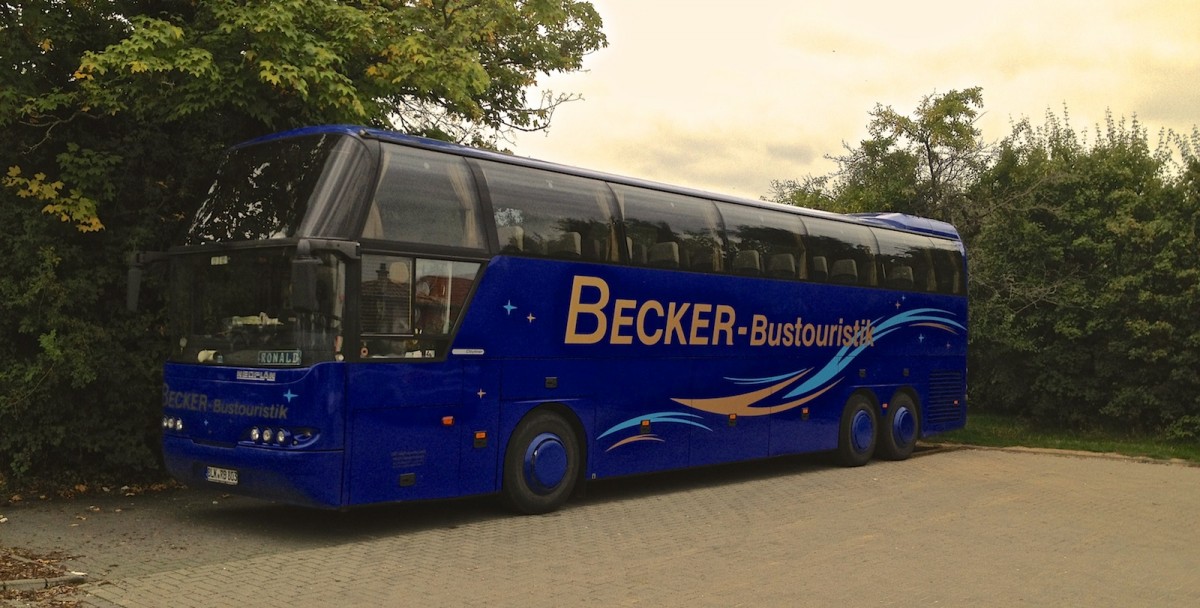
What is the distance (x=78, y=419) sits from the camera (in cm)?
1212

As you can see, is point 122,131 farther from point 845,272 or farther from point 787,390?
point 845,272

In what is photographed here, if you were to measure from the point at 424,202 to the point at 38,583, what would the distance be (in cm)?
455

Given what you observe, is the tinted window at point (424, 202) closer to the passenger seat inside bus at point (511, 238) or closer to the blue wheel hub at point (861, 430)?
the passenger seat inside bus at point (511, 238)

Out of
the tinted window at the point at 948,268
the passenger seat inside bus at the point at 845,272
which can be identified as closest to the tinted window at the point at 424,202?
the passenger seat inside bus at the point at 845,272

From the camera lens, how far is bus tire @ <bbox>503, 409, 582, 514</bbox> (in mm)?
11430

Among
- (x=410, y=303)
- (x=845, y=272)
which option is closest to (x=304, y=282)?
(x=410, y=303)

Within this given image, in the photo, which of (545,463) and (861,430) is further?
(861,430)

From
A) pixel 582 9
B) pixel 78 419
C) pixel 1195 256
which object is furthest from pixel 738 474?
pixel 1195 256

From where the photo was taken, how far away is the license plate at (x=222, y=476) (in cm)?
1000

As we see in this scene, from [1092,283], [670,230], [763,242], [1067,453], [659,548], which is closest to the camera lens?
[659,548]

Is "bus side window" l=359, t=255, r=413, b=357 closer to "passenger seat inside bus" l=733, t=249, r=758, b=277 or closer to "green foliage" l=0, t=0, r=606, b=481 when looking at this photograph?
"green foliage" l=0, t=0, r=606, b=481

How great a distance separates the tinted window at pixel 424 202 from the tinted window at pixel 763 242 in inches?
178

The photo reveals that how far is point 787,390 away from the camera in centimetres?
1564

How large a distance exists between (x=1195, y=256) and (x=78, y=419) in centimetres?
1995
